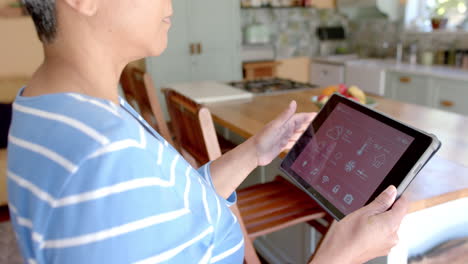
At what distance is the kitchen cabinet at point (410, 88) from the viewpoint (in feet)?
11.4

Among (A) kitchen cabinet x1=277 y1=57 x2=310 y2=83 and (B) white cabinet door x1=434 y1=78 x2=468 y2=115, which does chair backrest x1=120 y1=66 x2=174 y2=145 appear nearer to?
(B) white cabinet door x1=434 y1=78 x2=468 y2=115

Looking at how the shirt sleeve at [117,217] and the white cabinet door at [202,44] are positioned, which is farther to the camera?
the white cabinet door at [202,44]

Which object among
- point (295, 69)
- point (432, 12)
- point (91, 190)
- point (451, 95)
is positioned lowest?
point (451, 95)

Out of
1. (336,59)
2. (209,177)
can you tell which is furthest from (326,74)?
(209,177)

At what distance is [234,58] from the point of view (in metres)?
4.47

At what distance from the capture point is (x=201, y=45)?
428 centimetres

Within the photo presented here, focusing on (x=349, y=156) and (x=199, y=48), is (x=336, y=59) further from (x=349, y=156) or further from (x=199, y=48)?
(x=349, y=156)

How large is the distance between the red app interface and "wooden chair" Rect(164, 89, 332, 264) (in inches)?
11.2

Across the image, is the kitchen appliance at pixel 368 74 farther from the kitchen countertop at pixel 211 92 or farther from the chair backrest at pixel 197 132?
the chair backrest at pixel 197 132

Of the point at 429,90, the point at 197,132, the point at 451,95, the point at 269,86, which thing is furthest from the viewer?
the point at 429,90

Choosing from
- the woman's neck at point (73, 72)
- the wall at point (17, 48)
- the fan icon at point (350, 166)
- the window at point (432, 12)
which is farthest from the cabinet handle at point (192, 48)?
the woman's neck at point (73, 72)

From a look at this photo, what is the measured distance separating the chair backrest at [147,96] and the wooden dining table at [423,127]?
261 millimetres

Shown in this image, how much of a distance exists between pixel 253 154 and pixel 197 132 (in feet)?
0.83

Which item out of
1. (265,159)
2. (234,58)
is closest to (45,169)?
(265,159)
